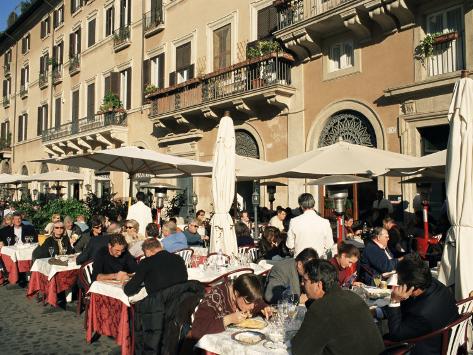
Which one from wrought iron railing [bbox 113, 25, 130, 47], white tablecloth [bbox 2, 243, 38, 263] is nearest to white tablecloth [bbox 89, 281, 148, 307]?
white tablecloth [bbox 2, 243, 38, 263]

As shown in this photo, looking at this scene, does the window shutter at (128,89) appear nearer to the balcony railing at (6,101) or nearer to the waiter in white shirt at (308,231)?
the waiter in white shirt at (308,231)

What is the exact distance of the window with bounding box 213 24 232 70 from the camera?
1620 centimetres

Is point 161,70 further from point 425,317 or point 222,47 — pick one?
point 425,317

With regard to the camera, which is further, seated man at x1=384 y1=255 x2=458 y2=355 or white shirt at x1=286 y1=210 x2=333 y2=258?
white shirt at x1=286 y1=210 x2=333 y2=258

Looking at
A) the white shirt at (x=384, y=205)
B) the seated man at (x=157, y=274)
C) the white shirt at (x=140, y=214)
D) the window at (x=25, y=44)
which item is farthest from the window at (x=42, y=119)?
the seated man at (x=157, y=274)

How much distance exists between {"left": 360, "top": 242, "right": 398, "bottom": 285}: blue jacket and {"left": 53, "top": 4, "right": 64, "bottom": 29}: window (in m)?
27.5

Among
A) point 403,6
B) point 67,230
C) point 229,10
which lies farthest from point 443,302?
point 229,10

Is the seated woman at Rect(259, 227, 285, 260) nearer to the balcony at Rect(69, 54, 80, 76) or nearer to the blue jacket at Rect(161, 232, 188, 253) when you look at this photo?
the blue jacket at Rect(161, 232, 188, 253)

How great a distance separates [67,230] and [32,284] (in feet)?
5.78

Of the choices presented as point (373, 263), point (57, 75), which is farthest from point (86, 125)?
point (373, 263)

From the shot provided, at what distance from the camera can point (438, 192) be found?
11.0 metres

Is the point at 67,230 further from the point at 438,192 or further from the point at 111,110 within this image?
the point at 111,110

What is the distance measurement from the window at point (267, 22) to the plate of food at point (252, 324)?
39.9 feet

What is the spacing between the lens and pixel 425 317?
321 cm
